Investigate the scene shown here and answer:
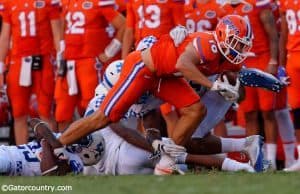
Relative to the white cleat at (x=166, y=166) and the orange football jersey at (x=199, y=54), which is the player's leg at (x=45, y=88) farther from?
the white cleat at (x=166, y=166)

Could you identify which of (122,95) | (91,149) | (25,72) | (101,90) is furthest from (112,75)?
(25,72)

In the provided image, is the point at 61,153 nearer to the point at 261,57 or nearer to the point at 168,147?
the point at 168,147

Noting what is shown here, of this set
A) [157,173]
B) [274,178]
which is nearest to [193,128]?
[157,173]

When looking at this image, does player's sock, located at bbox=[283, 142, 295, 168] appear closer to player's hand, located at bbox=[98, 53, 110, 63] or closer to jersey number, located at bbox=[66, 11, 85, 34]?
player's hand, located at bbox=[98, 53, 110, 63]

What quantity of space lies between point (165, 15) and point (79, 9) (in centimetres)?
95

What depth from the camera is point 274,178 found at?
8586 mm

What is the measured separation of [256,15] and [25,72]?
7.90ft

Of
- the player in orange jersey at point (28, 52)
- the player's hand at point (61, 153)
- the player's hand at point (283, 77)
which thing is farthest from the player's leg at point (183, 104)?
the player in orange jersey at point (28, 52)

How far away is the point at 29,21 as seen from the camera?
503 inches

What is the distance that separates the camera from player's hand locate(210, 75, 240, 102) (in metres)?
9.37

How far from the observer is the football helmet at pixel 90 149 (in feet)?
32.8

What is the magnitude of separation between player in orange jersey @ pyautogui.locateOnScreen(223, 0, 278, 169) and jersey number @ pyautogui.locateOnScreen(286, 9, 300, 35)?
0.36m

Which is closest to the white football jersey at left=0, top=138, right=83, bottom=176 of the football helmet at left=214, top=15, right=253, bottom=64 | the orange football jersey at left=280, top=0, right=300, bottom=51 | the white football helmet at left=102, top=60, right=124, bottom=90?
the white football helmet at left=102, top=60, right=124, bottom=90

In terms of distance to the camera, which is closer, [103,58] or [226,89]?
[226,89]
